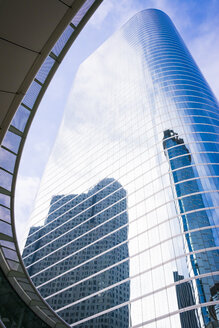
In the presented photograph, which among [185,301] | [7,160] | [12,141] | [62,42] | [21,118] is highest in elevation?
[185,301]

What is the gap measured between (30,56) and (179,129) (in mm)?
59352

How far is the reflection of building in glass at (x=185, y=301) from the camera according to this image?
120 feet

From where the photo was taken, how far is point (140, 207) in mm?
57844

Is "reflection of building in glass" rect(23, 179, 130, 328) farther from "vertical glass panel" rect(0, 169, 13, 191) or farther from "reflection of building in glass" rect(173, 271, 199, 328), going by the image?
"vertical glass panel" rect(0, 169, 13, 191)

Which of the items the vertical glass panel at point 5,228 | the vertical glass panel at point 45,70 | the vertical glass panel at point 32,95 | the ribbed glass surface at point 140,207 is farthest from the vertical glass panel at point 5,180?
the ribbed glass surface at point 140,207

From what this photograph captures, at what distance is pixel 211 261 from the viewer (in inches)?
1549

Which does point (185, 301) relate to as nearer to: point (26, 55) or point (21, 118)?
point (21, 118)

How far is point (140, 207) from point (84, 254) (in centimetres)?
2183

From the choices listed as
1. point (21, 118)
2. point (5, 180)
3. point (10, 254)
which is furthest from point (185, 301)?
point (21, 118)

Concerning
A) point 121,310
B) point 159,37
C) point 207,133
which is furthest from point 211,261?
point 159,37

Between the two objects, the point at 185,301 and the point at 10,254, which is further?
the point at 185,301

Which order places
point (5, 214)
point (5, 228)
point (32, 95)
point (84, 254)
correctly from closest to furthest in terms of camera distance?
1. point (32, 95)
2. point (5, 214)
3. point (5, 228)
4. point (84, 254)

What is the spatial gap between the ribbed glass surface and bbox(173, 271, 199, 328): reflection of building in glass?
0.45 feet

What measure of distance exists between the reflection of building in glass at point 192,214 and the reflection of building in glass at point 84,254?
1600 centimetres
